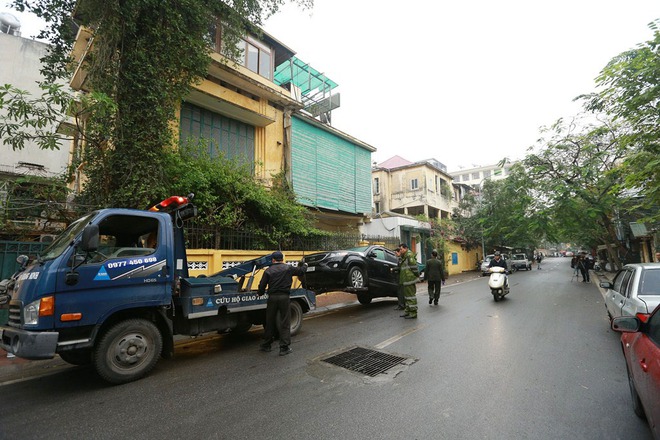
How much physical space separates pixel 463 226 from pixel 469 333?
A: 27109mm

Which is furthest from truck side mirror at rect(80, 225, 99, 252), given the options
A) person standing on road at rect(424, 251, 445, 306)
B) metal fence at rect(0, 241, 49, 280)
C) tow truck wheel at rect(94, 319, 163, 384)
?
person standing on road at rect(424, 251, 445, 306)

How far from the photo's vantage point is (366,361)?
197 inches

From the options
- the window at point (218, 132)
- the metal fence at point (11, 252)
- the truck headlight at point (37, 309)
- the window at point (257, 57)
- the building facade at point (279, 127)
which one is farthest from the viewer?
the window at point (257, 57)

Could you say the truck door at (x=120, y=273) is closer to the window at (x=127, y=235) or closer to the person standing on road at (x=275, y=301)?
the window at (x=127, y=235)

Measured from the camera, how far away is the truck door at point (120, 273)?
3887mm

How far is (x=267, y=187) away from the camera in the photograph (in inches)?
547

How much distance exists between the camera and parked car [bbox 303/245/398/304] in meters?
8.60

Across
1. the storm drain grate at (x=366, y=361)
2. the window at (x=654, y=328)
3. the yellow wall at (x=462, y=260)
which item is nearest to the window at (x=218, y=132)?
the storm drain grate at (x=366, y=361)

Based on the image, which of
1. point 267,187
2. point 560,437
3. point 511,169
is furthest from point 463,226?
point 560,437

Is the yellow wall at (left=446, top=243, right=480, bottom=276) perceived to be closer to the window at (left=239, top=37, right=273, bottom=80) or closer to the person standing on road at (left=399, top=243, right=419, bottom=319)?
the person standing on road at (left=399, top=243, right=419, bottom=319)

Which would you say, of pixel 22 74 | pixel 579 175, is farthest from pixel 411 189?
pixel 22 74

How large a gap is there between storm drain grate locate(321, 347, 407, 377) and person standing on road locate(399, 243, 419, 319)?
295cm

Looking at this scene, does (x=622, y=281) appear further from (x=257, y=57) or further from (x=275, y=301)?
(x=257, y=57)

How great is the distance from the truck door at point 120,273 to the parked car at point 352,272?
4251 millimetres
